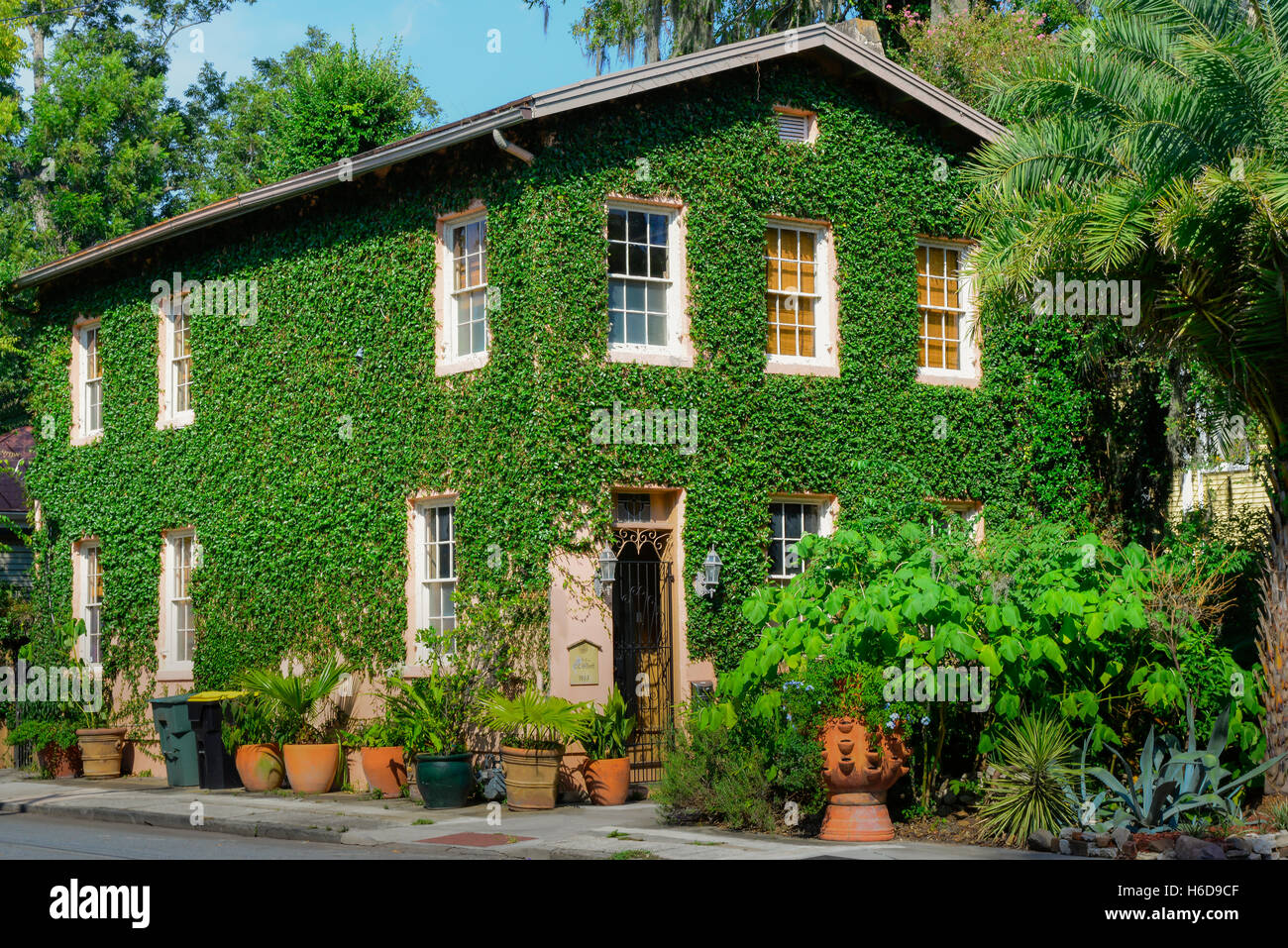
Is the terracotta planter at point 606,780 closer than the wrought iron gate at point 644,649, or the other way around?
the terracotta planter at point 606,780

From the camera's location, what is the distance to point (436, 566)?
56.2 ft

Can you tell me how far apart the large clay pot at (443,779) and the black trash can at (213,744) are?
12.2 ft

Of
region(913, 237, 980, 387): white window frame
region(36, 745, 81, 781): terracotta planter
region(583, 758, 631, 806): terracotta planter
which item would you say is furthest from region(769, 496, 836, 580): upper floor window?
region(36, 745, 81, 781): terracotta planter

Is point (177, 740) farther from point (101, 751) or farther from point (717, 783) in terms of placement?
point (717, 783)

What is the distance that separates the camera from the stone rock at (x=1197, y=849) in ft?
34.7

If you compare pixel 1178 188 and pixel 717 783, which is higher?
pixel 1178 188

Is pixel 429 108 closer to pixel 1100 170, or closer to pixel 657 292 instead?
pixel 657 292

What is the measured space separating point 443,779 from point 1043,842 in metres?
6.11

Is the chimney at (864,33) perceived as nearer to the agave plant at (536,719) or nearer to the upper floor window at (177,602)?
the agave plant at (536,719)

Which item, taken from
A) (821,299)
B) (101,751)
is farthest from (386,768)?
(821,299)

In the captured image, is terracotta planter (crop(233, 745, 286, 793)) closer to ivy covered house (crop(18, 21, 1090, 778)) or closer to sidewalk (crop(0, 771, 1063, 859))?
sidewalk (crop(0, 771, 1063, 859))

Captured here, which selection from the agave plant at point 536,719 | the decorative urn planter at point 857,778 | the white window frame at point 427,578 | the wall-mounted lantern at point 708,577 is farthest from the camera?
the white window frame at point 427,578

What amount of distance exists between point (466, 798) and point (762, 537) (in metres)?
4.28

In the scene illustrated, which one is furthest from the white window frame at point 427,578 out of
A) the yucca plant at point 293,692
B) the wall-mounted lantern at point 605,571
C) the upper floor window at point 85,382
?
the upper floor window at point 85,382
